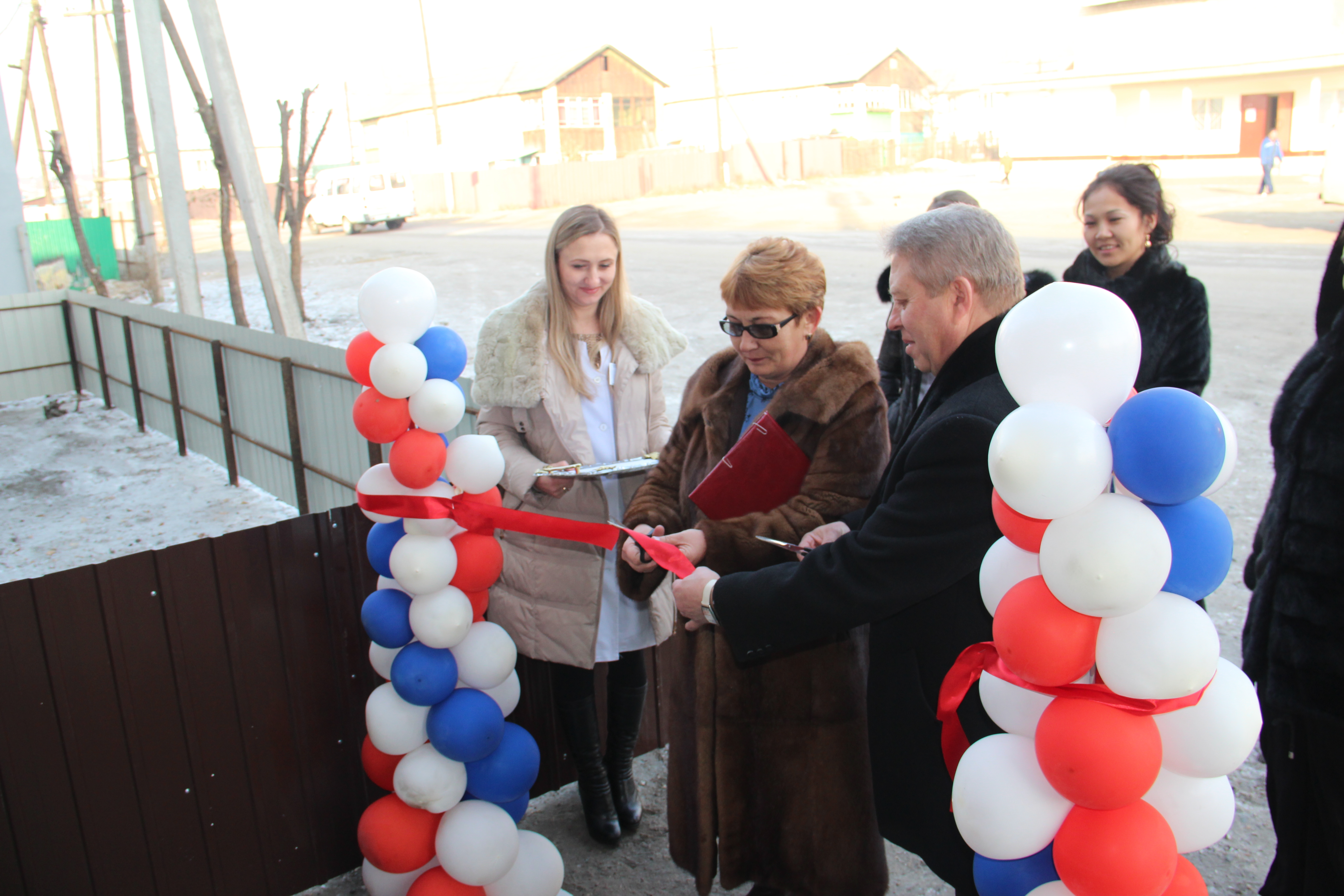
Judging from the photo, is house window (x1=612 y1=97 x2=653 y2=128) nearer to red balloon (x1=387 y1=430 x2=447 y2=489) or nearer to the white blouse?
the white blouse

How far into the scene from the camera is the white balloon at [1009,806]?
147 centimetres

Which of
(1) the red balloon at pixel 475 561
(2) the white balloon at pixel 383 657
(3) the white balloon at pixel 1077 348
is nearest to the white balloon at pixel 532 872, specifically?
(2) the white balloon at pixel 383 657

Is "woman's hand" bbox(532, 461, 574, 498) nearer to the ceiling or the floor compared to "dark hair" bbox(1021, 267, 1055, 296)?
nearer to the floor

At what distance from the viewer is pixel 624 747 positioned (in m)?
Result: 3.17

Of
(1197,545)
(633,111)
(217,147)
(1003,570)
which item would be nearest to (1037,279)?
(1003,570)

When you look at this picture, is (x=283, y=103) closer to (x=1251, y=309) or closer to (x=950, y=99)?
(x=1251, y=309)

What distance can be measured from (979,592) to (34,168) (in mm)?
88344

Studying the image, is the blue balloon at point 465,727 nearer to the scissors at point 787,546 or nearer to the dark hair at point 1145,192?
the scissors at point 787,546

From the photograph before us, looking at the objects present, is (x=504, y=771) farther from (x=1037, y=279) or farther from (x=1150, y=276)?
(x=1150, y=276)

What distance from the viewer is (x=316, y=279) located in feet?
66.0

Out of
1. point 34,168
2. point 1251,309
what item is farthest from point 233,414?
point 34,168

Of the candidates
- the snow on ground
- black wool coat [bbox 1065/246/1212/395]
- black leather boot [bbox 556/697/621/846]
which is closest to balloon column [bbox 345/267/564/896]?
black leather boot [bbox 556/697/621/846]

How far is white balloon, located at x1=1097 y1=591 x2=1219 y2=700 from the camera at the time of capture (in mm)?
1323

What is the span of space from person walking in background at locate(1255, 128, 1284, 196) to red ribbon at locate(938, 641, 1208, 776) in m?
25.0
